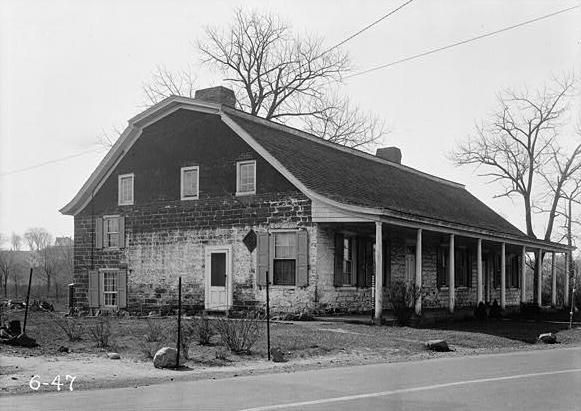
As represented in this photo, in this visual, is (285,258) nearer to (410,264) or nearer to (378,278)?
(378,278)

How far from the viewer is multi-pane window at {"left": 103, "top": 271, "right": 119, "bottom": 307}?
2626 cm

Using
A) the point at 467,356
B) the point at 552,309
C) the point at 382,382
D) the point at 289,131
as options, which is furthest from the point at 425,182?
the point at 382,382

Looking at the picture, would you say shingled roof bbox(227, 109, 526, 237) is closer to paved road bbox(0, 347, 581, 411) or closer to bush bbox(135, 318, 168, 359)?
bush bbox(135, 318, 168, 359)

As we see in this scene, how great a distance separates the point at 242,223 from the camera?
2317 cm

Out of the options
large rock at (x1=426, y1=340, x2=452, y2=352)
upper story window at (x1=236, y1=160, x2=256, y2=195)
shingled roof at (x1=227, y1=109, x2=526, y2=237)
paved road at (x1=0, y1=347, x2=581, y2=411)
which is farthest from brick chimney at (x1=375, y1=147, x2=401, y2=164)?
paved road at (x1=0, y1=347, x2=581, y2=411)

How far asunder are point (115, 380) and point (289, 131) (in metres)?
17.1

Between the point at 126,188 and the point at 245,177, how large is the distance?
18.3ft

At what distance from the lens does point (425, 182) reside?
35.5 metres

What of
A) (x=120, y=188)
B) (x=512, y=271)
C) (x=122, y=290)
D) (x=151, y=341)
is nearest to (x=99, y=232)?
(x=120, y=188)

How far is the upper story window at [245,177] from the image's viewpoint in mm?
23172

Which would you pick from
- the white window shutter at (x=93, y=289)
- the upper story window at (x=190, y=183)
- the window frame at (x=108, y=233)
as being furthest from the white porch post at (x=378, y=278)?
the white window shutter at (x=93, y=289)

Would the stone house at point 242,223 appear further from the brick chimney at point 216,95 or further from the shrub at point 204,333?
the shrub at point 204,333

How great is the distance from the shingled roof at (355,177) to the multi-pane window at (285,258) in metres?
1.84

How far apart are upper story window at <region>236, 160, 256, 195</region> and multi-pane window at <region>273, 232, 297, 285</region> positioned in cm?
189
